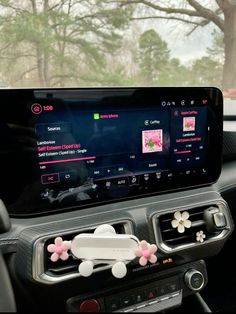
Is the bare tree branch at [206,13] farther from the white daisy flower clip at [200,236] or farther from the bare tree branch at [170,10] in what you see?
the white daisy flower clip at [200,236]

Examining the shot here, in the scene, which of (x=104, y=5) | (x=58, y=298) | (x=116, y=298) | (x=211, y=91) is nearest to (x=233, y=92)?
(x=211, y=91)

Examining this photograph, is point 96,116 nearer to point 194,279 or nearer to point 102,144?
point 102,144

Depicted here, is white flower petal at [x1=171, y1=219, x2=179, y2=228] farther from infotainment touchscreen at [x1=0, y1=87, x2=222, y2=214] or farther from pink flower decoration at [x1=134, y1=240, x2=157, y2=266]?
Answer: pink flower decoration at [x1=134, y1=240, x2=157, y2=266]

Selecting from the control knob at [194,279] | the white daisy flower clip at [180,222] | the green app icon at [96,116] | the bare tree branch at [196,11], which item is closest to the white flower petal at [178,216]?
the white daisy flower clip at [180,222]

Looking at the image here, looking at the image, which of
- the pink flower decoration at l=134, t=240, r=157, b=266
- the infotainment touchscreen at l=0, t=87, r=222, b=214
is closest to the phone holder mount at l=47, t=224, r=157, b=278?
the pink flower decoration at l=134, t=240, r=157, b=266

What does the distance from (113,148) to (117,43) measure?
1.97ft

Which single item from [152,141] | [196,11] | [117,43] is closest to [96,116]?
[152,141]

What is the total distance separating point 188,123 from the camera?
141 centimetres

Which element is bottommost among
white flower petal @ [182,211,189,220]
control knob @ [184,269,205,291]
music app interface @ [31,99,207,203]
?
control knob @ [184,269,205,291]

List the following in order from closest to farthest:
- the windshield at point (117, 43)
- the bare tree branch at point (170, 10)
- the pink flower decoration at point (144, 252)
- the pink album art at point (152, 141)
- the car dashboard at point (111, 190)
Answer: the pink flower decoration at point (144, 252) → the car dashboard at point (111, 190) → the pink album art at point (152, 141) → the windshield at point (117, 43) → the bare tree branch at point (170, 10)

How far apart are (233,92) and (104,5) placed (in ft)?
2.50

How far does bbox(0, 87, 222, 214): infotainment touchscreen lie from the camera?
1168mm

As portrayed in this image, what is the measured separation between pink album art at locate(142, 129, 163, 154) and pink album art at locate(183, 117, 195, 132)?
0.11 meters

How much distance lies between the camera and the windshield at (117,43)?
1.51 meters
